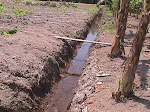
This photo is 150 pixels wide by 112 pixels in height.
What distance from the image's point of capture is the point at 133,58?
5.04m

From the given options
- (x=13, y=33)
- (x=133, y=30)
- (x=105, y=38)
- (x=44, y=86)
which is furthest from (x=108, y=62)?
(x=133, y=30)

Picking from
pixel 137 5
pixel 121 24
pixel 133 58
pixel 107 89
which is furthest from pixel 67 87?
pixel 137 5

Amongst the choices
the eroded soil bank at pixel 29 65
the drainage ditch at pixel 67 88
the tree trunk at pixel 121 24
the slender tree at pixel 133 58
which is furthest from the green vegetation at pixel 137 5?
the slender tree at pixel 133 58

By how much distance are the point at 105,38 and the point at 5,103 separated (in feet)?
26.0

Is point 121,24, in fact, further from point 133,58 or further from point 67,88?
point 133,58

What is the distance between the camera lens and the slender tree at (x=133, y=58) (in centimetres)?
470

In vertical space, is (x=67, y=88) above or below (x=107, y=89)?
below

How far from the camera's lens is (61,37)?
1056 centimetres

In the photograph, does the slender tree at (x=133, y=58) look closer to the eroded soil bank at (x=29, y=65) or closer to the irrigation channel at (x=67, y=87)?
the irrigation channel at (x=67, y=87)

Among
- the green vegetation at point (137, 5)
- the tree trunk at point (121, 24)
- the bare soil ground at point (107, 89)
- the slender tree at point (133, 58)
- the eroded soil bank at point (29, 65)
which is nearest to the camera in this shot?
the slender tree at point (133, 58)

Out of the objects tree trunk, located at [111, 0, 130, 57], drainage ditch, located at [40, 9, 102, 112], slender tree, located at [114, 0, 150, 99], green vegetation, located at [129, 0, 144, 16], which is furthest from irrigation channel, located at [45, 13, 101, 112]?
green vegetation, located at [129, 0, 144, 16]

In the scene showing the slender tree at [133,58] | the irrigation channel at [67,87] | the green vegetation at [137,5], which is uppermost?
the slender tree at [133,58]

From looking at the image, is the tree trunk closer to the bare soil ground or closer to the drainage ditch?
the bare soil ground

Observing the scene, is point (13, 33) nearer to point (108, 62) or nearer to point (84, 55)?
point (84, 55)
